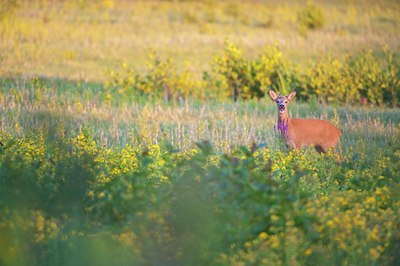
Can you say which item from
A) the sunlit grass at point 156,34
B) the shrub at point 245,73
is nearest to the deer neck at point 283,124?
the shrub at point 245,73

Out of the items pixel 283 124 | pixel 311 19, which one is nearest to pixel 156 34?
pixel 311 19

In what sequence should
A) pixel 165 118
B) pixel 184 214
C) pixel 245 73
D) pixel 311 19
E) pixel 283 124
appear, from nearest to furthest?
pixel 184 214 < pixel 283 124 < pixel 165 118 < pixel 245 73 < pixel 311 19

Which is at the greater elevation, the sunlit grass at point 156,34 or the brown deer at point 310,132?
the sunlit grass at point 156,34

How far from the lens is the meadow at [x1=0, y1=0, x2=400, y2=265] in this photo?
20.1 feet

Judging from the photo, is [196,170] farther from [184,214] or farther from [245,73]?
[245,73]

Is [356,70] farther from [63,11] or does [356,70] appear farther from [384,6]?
[384,6]

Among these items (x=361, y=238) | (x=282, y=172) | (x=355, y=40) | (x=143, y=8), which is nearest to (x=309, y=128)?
(x=282, y=172)

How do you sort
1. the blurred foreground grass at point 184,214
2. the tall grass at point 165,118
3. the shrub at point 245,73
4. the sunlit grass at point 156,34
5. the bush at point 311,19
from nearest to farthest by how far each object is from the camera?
the blurred foreground grass at point 184,214, the tall grass at point 165,118, the shrub at point 245,73, the sunlit grass at point 156,34, the bush at point 311,19

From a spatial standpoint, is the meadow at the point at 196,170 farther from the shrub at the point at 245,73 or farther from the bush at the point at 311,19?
the bush at the point at 311,19

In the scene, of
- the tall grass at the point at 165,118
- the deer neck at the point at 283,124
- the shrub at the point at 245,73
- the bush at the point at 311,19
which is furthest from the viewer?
the bush at the point at 311,19

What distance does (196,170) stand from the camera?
21.4 feet

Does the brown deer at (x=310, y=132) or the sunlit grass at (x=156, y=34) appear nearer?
the brown deer at (x=310, y=132)

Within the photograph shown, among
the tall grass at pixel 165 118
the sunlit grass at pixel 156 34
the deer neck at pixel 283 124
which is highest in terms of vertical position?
the sunlit grass at pixel 156 34

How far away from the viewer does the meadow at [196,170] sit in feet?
20.1
